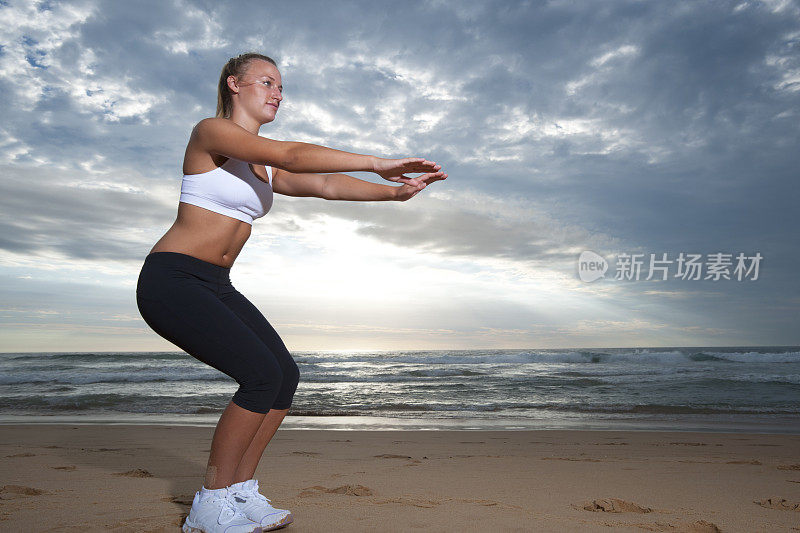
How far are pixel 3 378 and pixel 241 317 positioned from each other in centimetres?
2135

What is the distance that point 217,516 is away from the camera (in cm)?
200

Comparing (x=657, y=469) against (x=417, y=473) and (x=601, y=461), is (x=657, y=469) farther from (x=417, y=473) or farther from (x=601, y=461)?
(x=417, y=473)

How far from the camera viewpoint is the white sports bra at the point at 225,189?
6.78 ft

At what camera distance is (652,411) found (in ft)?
30.9

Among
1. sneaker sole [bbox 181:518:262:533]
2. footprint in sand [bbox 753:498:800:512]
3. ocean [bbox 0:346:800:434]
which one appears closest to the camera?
sneaker sole [bbox 181:518:262:533]

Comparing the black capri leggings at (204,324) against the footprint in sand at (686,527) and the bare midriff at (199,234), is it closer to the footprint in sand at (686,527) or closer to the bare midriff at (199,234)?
the bare midriff at (199,234)

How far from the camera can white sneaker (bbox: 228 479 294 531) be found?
7.04 feet

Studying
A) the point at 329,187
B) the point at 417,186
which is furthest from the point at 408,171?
the point at 329,187

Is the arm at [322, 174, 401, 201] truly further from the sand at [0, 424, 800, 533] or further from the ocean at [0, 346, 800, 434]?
the ocean at [0, 346, 800, 434]

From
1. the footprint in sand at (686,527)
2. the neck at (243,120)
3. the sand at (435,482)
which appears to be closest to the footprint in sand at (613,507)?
the sand at (435,482)

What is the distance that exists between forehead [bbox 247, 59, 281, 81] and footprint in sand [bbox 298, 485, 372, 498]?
216 centimetres

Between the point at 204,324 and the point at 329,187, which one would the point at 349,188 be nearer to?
the point at 329,187

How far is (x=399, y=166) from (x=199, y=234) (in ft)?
2.63

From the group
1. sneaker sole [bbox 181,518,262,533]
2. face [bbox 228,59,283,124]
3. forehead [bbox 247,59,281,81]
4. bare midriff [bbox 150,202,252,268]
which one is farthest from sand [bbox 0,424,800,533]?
forehead [bbox 247,59,281,81]
